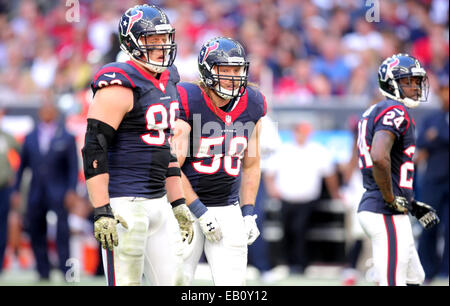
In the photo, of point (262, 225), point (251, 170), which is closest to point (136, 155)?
point (251, 170)

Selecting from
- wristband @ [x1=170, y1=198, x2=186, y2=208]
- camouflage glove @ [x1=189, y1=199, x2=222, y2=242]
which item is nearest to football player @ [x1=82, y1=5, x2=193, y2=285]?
wristband @ [x1=170, y1=198, x2=186, y2=208]

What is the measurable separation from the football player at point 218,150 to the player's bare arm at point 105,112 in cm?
76

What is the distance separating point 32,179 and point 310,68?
16.1ft

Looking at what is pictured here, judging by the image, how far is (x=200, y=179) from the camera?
5133 mm

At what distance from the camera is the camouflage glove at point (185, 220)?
479cm

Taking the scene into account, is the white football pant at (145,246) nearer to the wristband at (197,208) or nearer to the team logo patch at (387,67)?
the wristband at (197,208)

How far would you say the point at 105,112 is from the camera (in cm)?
429

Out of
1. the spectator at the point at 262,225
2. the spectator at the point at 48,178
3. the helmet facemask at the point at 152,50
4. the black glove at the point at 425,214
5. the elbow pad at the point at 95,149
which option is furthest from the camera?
the spectator at the point at 48,178

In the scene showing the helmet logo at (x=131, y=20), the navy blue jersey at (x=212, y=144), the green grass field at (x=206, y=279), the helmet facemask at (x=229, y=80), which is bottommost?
the green grass field at (x=206, y=279)

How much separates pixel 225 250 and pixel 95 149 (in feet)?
3.76

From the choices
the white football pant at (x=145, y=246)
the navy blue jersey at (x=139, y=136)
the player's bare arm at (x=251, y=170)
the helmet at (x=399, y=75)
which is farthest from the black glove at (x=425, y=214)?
the navy blue jersey at (x=139, y=136)

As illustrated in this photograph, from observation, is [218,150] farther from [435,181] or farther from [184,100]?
[435,181]
